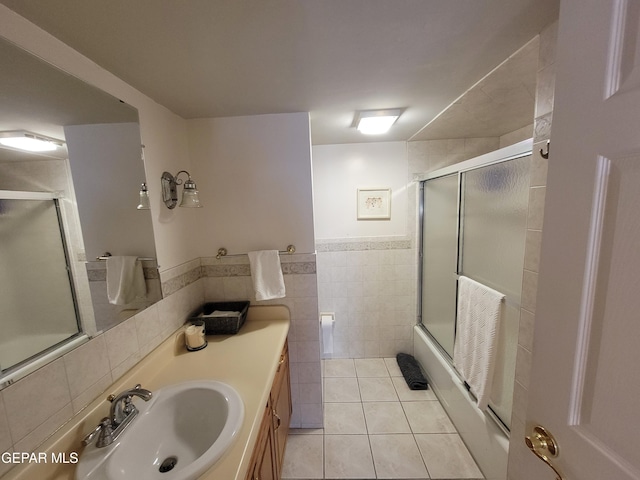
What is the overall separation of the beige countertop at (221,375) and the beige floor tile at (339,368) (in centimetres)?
108

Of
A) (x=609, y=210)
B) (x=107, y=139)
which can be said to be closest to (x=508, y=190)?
(x=609, y=210)

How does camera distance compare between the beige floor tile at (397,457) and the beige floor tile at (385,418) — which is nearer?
the beige floor tile at (397,457)

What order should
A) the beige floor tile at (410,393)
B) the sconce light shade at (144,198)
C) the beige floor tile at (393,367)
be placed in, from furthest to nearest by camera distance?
the beige floor tile at (393,367), the beige floor tile at (410,393), the sconce light shade at (144,198)

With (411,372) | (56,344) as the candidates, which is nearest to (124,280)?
(56,344)

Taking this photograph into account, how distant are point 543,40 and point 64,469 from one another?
212 centimetres

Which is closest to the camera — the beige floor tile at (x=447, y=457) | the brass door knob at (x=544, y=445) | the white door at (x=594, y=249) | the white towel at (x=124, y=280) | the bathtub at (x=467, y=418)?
the white door at (x=594, y=249)

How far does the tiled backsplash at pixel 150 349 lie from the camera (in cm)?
66

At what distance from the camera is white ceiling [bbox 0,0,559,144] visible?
70 centimetres

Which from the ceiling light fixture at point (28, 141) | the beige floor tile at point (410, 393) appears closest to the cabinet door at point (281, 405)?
the beige floor tile at point (410, 393)

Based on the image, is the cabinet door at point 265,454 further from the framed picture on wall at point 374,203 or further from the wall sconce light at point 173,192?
the framed picture on wall at point 374,203

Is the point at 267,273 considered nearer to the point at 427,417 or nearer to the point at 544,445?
the point at 544,445

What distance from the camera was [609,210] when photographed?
45 centimetres

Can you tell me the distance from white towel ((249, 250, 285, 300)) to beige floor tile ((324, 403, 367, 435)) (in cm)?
109

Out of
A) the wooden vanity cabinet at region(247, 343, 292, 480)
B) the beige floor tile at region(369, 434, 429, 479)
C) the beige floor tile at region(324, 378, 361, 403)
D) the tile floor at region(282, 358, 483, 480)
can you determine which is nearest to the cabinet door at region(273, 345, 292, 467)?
the wooden vanity cabinet at region(247, 343, 292, 480)
